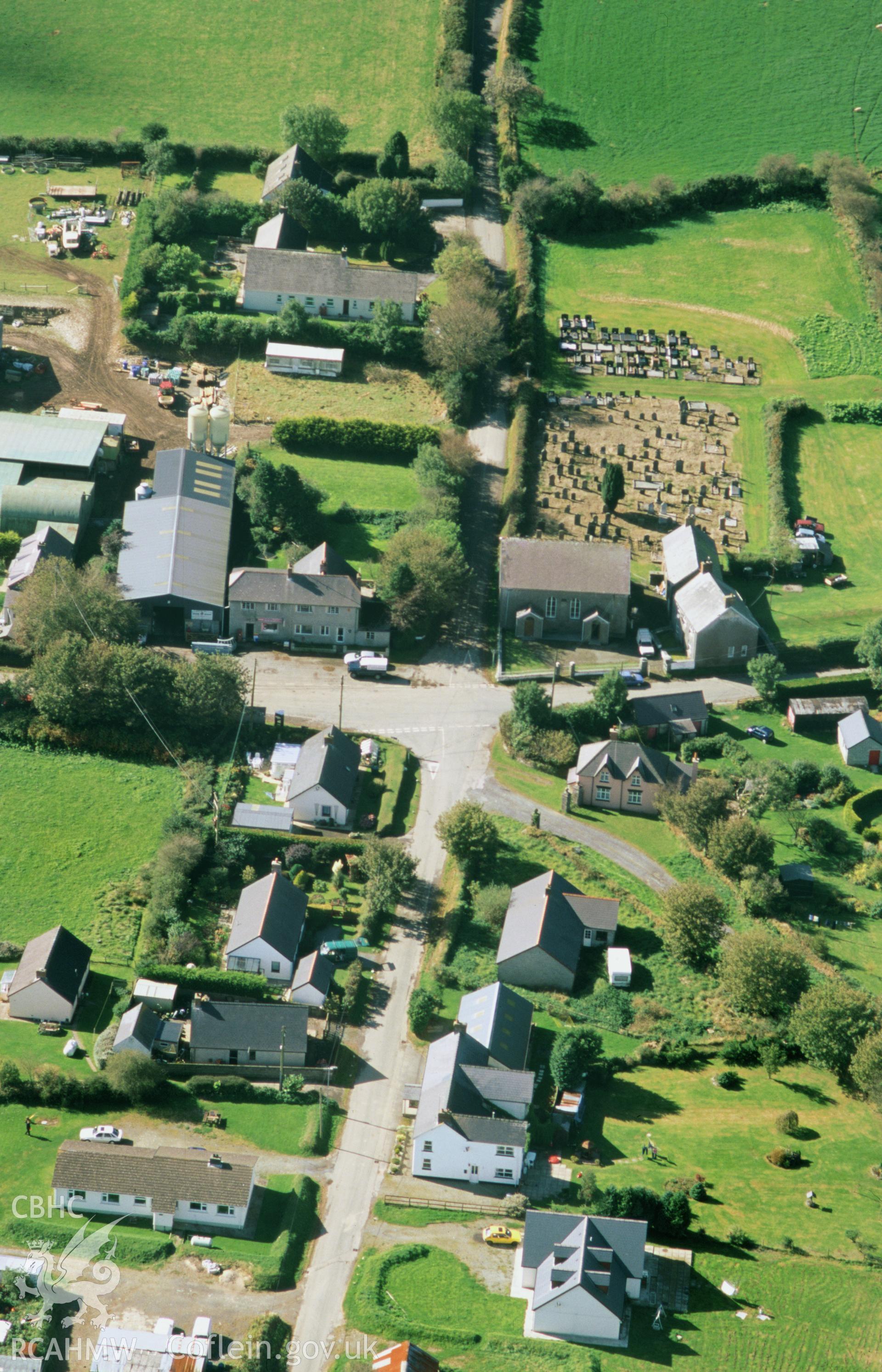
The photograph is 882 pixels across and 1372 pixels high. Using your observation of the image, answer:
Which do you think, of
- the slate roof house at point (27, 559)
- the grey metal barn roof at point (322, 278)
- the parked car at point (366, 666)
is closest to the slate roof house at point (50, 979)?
the slate roof house at point (27, 559)

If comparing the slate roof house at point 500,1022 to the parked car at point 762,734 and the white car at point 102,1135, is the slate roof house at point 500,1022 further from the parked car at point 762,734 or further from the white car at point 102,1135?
the parked car at point 762,734

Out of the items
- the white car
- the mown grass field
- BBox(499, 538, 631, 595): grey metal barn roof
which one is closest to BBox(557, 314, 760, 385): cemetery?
the mown grass field

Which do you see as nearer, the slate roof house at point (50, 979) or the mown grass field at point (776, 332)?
the slate roof house at point (50, 979)

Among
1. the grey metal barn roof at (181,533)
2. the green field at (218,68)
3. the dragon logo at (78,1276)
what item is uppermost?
the green field at (218,68)

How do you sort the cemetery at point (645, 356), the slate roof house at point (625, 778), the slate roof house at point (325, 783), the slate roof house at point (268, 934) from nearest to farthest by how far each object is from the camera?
the slate roof house at point (268, 934) < the slate roof house at point (325, 783) < the slate roof house at point (625, 778) < the cemetery at point (645, 356)

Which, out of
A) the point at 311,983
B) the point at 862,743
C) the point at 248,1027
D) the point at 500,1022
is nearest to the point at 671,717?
the point at 862,743

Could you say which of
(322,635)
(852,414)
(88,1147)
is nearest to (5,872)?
(88,1147)

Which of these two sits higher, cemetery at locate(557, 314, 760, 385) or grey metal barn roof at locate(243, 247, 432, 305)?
grey metal barn roof at locate(243, 247, 432, 305)

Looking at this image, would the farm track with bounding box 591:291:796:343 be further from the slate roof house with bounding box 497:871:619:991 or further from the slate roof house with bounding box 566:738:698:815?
the slate roof house with bounding box 497:871:619:991
